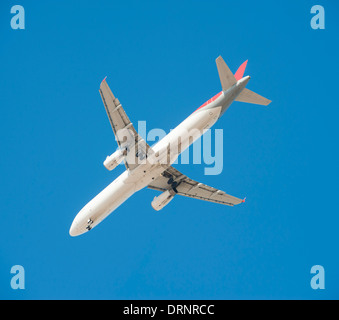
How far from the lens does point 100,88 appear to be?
39719 mm

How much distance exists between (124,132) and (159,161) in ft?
12.1

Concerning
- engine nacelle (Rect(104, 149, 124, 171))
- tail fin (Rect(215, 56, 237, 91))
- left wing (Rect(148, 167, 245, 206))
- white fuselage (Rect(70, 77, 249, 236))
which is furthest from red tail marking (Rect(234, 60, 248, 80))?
engine nacelle (Rect(104, 149, 124, 171))

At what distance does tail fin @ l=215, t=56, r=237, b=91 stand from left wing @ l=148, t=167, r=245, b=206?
31.4 ft

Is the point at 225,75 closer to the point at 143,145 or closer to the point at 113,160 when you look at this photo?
the point at 143,145

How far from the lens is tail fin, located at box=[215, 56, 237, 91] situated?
42.5 metres

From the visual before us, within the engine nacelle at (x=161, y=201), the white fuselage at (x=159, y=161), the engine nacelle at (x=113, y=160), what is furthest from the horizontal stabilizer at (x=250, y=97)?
the engine nacelle at (x=161, y=201)

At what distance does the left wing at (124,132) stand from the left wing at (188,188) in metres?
5.91

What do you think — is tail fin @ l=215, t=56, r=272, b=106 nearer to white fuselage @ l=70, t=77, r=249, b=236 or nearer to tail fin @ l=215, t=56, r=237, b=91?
tail fin @ l=215, t=56, r=237, b=91

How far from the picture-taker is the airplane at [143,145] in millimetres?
42125

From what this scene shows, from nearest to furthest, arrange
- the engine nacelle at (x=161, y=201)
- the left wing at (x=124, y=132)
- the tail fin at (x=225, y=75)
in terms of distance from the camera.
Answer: the left wing at (x=124, y=132) < the tail fin at (x=225, y=75) < the engine nacelle at (x=161, y=201)

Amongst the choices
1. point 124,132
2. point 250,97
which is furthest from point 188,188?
point 124,132

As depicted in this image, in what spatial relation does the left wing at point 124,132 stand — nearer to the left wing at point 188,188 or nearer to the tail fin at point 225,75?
the left wing at point 188,188

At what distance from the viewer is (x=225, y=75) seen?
42938mm
